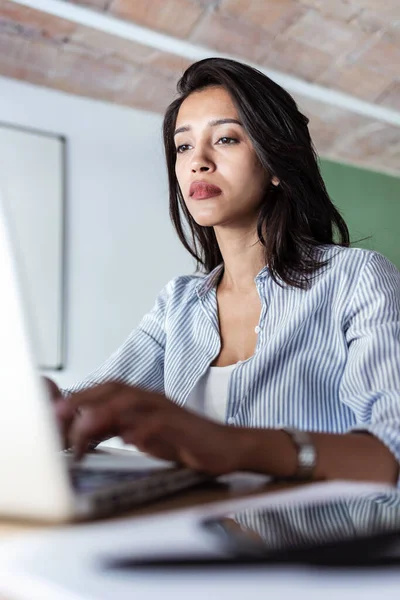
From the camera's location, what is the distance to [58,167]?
10.9 feet

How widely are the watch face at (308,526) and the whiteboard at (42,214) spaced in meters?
2.84

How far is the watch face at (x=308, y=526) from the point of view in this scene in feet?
1.15

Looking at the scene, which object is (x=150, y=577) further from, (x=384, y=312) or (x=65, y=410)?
(x=384, y=312)

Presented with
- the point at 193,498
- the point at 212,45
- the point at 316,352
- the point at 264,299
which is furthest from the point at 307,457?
the point at 212,45

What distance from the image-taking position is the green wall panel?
453 cm

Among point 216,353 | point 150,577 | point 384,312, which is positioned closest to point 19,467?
point 150,577

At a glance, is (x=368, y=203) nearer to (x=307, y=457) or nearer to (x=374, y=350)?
(x=374, y=350)

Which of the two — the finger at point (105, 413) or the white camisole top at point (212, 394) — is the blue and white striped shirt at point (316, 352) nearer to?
the white camisole top at point (212, 394)

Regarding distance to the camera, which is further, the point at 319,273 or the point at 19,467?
the point at 319,273

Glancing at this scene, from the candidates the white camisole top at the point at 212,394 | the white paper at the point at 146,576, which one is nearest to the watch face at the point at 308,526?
the white paper at the point at 146,576

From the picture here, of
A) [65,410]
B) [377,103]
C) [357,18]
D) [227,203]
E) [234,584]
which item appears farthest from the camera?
[377,103]

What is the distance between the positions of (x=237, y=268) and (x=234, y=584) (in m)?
1.27

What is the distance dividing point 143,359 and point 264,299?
34 centimetres

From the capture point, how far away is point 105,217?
349 centimetres
